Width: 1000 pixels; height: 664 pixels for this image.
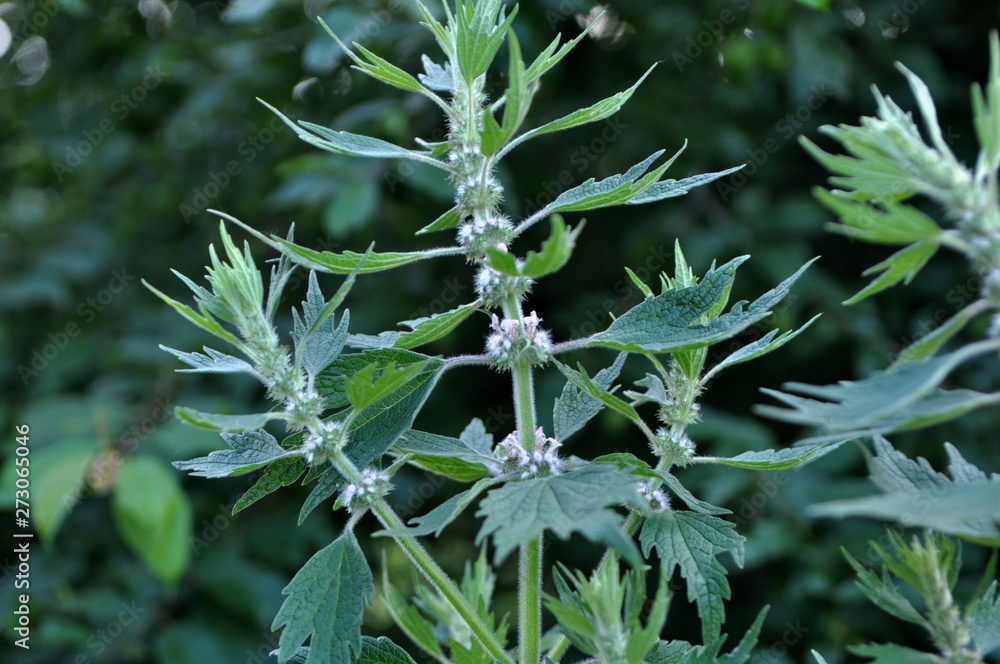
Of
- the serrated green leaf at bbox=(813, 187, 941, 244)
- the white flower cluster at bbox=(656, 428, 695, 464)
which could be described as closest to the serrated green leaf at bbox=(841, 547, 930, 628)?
the white flower cluster at bbox=(656, 428, 695, 464)

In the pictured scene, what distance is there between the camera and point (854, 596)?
1.93m

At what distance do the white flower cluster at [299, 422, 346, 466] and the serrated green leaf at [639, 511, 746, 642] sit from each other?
0.30 metres

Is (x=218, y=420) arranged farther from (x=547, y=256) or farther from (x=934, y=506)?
(x=934, y=506)

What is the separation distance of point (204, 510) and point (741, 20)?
232 cm

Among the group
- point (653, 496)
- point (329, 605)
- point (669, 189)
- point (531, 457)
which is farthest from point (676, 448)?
point (329, 605)

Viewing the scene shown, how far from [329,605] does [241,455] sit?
0.56ft

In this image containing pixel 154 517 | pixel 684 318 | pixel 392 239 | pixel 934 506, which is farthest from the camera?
pixel 392 239

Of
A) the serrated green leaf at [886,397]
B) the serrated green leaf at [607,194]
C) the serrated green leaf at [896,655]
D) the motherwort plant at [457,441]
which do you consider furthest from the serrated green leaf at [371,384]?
the serrated green leaf at [896,655]

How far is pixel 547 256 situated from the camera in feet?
2.22

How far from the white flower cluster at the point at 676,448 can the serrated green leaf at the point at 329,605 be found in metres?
0.32

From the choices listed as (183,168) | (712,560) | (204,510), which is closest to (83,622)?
(204,510)

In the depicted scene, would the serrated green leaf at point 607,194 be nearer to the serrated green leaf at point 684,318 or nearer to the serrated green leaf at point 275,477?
the serrated green leaf at point 684,318

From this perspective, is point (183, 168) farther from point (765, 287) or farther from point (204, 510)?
point (765, 287)

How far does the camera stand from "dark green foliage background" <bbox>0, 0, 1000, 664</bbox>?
7.54 ft
